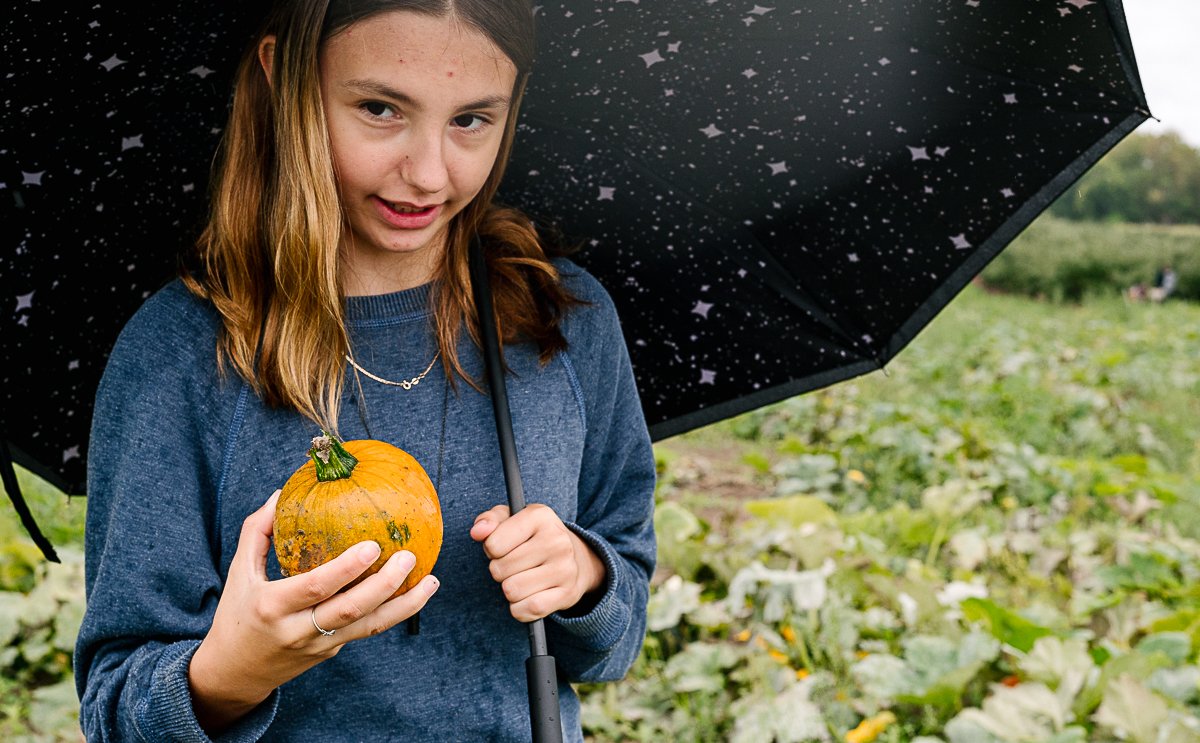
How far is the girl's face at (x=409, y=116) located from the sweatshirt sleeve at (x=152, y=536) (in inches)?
12.4

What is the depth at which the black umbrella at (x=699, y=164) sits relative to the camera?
1.55m

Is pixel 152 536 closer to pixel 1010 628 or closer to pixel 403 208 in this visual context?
pixel 403 208

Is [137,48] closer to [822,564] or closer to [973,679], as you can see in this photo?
[973,679]

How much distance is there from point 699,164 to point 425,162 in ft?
2.27

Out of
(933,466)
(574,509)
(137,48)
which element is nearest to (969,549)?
(933,466)

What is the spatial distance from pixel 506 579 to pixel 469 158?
56cm

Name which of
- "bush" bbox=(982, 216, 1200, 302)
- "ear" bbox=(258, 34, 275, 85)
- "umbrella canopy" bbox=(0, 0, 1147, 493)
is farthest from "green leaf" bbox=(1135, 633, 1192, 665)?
"bush" bbox=(982, 216, 1200, 302)

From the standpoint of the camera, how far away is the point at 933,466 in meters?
5.82

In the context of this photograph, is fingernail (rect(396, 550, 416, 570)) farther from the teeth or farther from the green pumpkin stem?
the teeth

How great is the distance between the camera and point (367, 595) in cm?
110

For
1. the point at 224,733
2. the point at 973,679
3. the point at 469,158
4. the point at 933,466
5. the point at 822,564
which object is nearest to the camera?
the point at 224,733

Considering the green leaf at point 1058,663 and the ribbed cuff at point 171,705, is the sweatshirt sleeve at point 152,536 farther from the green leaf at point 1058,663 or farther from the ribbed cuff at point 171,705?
the green leaf at point 1058,663

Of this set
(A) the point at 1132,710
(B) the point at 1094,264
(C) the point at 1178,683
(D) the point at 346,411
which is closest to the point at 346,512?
(D) the point at 346,411

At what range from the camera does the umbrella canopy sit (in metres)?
1.56
